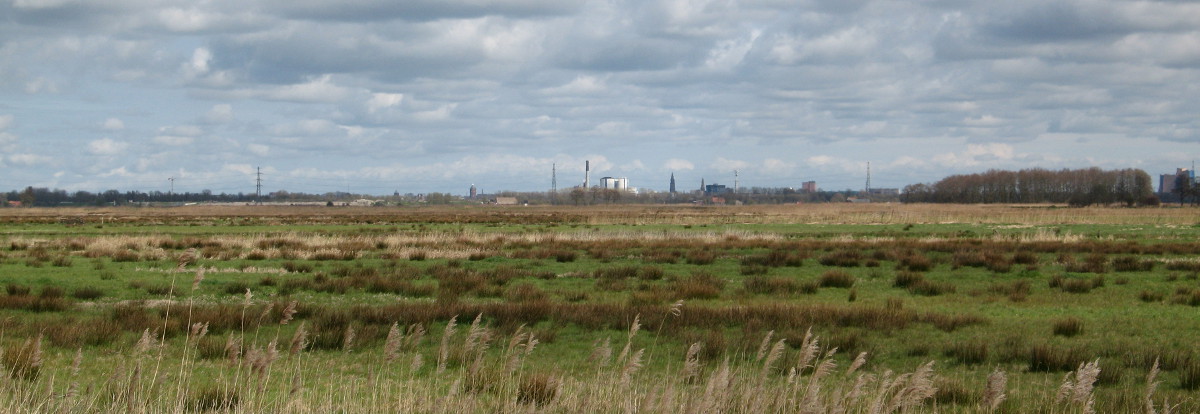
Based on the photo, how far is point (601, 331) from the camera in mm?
13523

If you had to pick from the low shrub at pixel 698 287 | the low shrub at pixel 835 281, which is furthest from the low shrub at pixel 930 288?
the low shrub at pixel 698 287

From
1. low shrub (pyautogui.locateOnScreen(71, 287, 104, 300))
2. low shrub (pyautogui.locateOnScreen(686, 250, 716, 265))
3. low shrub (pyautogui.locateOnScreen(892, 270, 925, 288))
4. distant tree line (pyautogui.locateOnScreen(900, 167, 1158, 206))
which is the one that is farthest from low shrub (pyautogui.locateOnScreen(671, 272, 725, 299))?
distant tree line (pyautogui.locateOnScreen(900, 167, 1158, 206))

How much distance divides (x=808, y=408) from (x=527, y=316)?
900cm

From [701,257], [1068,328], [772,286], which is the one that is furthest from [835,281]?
[701,257]

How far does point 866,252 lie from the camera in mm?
30828

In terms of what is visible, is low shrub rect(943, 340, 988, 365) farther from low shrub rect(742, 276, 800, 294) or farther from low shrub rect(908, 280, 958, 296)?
low shrub rect(742, 276, 800, 294)

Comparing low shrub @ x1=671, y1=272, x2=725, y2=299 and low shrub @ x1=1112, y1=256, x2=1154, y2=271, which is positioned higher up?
low shrub @ x1=1112, y1=256, x2=1154, y2=271

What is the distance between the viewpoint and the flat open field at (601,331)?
7.62m

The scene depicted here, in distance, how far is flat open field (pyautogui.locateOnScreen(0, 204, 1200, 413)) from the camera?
7617mm

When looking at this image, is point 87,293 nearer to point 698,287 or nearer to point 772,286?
point 698,287

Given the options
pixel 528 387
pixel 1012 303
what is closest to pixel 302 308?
pixel 528 387

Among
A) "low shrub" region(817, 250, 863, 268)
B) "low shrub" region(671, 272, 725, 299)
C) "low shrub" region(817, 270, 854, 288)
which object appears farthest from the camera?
"low shrub" region(817, 250, 863, 268)

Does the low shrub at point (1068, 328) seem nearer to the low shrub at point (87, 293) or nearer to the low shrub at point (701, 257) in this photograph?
the low shrub at point (701, 257)

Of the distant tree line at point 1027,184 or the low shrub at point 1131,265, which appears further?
the distant tree line at point 1027,184
